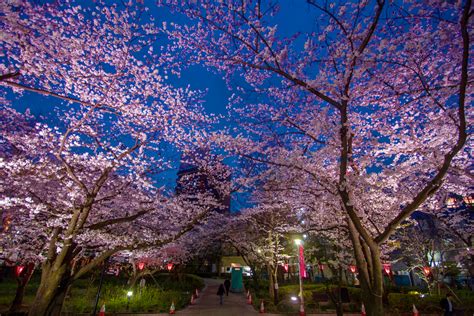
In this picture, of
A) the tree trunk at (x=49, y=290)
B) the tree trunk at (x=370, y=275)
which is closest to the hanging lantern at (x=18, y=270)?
the tree trunk at (x=49, y=290)

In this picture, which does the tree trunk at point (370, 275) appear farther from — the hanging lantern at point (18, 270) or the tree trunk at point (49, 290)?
the hanging lantern at point (18, 270)

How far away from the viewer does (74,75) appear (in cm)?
774

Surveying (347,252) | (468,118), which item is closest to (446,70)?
(468,118)

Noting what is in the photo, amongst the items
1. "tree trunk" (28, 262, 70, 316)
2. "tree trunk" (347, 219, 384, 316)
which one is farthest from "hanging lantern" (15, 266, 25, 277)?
"tree trunk" (347, 219, 384, 316)

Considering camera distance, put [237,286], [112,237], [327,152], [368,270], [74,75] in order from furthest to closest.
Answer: [237,286], [112,237], [327,152], [74,75], [368,270]

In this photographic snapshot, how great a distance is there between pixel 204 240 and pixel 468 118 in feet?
90.2

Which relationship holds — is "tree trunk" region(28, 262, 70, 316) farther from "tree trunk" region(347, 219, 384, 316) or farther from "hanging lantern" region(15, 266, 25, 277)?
"tree trunk" region(347, 219, 384, 316)

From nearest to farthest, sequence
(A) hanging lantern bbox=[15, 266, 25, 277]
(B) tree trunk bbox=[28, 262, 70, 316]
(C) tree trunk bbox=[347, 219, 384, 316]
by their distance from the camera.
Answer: (C) tree trunk bbox=[347, 219, 384, 316] < (B) tree trunk bbox=[28, 262, 70, 316] < (A) hanging lantern bbox=[15, 266, 25, 277]

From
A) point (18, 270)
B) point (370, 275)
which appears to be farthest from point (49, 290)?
point (18, 270)

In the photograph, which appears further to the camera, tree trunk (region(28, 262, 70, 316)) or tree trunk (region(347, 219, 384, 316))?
tree trunk (region(28, 262, 70, 316))

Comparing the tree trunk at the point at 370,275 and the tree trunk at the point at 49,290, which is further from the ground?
the tree trunk at the point at 370,275

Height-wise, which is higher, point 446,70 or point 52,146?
point 446,70

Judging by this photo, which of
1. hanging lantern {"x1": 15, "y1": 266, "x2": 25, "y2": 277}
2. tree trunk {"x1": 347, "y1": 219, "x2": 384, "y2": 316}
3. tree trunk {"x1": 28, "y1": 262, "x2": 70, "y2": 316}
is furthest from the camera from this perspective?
hanging lantern {"x1": 15, "y1": 266, "x2": 25, "y2": 277}

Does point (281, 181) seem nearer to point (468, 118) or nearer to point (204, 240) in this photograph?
point (468, 118)
